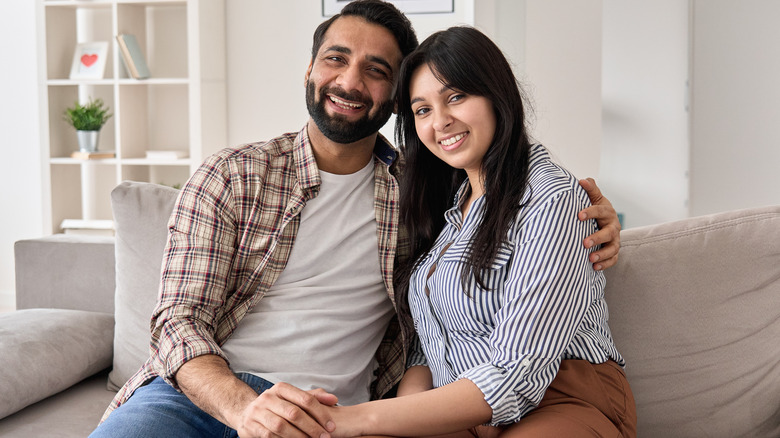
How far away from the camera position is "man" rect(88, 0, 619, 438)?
1.43 meters

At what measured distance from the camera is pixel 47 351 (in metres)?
1.71

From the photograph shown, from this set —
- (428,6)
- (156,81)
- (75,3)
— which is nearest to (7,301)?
(156,81)

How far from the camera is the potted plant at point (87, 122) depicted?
396 centimetres

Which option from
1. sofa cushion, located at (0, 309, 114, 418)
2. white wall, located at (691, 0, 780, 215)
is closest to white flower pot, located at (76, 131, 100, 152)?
sofa cushion, located at (0, 309, 114, 418)

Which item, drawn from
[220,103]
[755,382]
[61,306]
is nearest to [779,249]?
[755,382]

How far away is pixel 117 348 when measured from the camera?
5.99ft

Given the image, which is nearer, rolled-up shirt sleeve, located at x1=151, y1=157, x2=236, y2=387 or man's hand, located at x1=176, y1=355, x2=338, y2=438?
man's hand, located at x1=176, y1=355, x2=338, y2=438

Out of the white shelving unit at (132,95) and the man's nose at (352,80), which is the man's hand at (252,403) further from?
the white shelving unit at (132,95)

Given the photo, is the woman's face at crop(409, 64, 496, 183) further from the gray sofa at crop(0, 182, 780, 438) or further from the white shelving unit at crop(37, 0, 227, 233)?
the white shelving unit at crop(37, 0, 227, 233)

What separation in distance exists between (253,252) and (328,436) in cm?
50

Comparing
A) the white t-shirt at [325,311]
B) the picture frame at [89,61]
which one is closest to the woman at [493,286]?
the white t-shirt at [325,311]

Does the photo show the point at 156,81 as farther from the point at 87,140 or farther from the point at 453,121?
the point at 453,121

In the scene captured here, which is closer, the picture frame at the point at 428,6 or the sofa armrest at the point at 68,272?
the sofa armrest at the point at 68,272

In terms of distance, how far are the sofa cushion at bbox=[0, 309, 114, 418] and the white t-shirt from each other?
0.48 m
